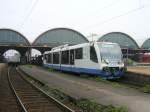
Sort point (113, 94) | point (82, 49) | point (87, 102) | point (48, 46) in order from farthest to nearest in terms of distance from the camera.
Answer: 1. point (48, 46)
2. point (82, 49)
3. point (113, 94)
4. point (87, 102)

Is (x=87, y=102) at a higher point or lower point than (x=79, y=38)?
lower

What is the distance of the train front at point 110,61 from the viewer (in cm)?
2595

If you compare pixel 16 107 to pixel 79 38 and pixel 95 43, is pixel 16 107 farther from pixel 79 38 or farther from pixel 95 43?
pixel 79 38

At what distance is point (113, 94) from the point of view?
53.8ft

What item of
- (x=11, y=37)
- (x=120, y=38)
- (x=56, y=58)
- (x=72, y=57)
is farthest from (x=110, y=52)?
(x=120, y=38)

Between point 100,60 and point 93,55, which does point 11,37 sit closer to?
point 93,55

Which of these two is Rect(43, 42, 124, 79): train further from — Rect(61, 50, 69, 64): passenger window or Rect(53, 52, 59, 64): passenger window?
Rect(53, 52, 59, 64): passenger window

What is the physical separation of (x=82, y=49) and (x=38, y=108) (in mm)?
14981

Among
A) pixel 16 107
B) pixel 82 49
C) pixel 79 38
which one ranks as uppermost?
pixel 79 38

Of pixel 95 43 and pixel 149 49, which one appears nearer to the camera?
pixel 95 43

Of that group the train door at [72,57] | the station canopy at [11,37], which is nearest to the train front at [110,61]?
the train door at [72,57]

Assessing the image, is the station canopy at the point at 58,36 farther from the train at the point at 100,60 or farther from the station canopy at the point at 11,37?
the train at the point at 100,60

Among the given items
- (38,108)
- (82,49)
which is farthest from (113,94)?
(82,49)

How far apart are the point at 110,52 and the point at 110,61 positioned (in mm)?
869
